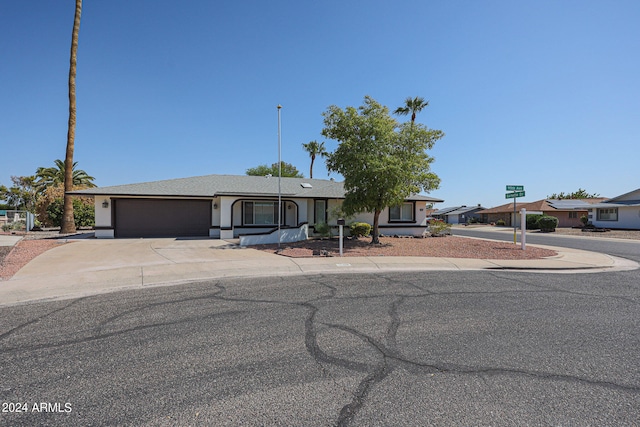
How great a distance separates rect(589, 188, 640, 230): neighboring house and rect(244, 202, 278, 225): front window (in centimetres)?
3773

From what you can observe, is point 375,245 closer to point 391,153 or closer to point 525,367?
point 391,153

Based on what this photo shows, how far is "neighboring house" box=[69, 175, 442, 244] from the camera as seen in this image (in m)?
18.7

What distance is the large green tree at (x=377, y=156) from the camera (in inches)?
581

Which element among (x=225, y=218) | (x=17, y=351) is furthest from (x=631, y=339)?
(x=225, y=218)

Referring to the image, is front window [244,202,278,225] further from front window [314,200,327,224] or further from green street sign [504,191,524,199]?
green street sign [504,191,524,199]

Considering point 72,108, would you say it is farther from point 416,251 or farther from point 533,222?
point 533,222

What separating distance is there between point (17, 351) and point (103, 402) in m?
2.12

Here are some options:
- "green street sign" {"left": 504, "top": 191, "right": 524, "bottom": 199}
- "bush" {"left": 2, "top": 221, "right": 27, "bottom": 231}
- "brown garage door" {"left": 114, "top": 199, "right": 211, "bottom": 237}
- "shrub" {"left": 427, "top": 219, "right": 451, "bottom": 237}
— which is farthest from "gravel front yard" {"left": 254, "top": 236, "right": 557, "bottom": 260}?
"bush" {"left": 2, "top": 221, "right": 27, "bottom": 231}

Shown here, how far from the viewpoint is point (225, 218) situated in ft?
60.7

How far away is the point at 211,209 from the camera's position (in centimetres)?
2055

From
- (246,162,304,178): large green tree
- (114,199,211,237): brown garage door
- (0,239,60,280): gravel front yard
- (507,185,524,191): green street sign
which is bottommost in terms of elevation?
(0,239,60,280): gravel front yard

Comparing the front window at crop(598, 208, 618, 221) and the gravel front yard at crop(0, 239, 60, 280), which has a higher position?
the front window at crop(598, 208, 618, 221)

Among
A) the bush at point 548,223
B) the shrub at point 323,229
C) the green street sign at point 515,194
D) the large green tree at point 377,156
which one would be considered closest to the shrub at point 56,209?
the shrub at point 323,229

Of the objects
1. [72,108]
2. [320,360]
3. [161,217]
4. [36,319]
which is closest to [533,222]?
[161,217]
